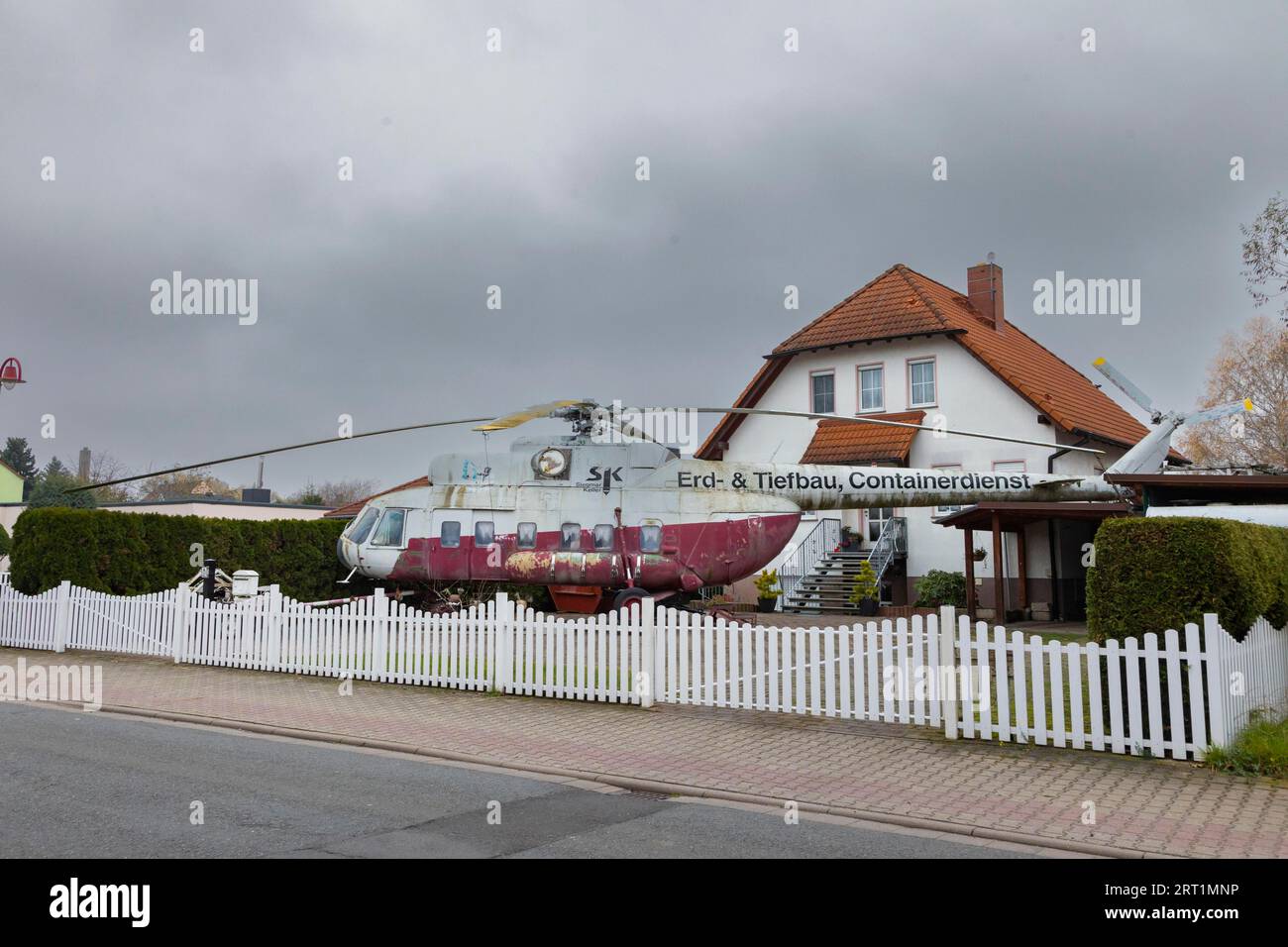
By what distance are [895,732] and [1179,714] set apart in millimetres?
2539

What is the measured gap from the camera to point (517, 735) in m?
9.34

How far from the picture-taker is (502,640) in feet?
38.1

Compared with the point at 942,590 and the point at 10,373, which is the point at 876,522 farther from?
the point at 10,373

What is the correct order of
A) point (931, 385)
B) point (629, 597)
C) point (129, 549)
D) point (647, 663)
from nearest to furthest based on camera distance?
point (647, 663), point (629, 597), point (129, 549), point (931, 385)

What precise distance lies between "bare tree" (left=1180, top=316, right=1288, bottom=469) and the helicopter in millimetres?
29123

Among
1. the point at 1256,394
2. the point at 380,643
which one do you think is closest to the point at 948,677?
the point at 380,643

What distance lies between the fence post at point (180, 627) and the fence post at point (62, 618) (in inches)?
111

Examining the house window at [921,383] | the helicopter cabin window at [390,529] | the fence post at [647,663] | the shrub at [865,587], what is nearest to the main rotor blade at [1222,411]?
the shrub at [865,587]

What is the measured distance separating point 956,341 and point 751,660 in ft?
57.9

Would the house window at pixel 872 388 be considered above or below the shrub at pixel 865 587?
above

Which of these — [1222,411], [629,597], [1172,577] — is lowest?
[629,597]

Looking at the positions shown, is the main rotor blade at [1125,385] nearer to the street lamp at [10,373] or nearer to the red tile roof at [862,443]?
the red tile roof at [862,443]

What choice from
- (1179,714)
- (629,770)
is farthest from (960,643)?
(629,770)

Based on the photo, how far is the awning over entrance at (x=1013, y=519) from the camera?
18719 millimetres
